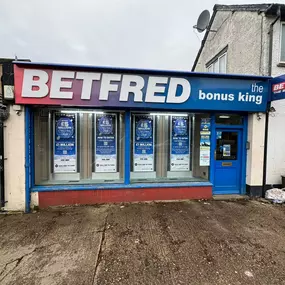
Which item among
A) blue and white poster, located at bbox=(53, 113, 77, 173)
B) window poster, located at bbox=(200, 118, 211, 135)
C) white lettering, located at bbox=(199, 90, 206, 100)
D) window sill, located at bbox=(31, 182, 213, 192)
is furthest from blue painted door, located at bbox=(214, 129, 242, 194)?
blue and white poster, located at bbox=(53, 113, 77, 173)

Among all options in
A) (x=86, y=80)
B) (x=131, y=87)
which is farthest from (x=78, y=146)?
(x=131, y=87)

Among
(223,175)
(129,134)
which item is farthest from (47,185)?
(223,175)

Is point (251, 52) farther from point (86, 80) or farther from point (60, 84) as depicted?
point (60, 84)

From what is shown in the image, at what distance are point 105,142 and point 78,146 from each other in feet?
2.64

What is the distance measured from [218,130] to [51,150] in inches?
200

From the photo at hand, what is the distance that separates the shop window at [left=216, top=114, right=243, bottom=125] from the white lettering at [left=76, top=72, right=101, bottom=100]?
377 cm

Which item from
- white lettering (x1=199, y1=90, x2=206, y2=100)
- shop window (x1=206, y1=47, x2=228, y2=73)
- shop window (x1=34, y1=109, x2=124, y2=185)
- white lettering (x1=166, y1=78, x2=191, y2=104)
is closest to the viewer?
white lettering (x1=166, y1=78, x2=191, y2=104)

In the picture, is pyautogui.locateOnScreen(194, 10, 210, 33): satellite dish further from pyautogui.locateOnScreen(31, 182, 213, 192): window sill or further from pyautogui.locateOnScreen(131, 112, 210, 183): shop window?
pyautogui.locateOnScreen(31, 182, 213, 192): window sill

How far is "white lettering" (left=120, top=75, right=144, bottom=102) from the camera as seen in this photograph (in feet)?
15.6

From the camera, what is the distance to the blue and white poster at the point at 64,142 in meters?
5.33

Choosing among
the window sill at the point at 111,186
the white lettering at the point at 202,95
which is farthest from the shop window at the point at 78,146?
the white lettering at the point at 202,95

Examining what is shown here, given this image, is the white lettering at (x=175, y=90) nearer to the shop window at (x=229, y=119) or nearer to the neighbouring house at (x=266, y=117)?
the shop window at (x=229, y=119)

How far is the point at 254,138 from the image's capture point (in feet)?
18.0

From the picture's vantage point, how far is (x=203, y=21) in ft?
28.2
